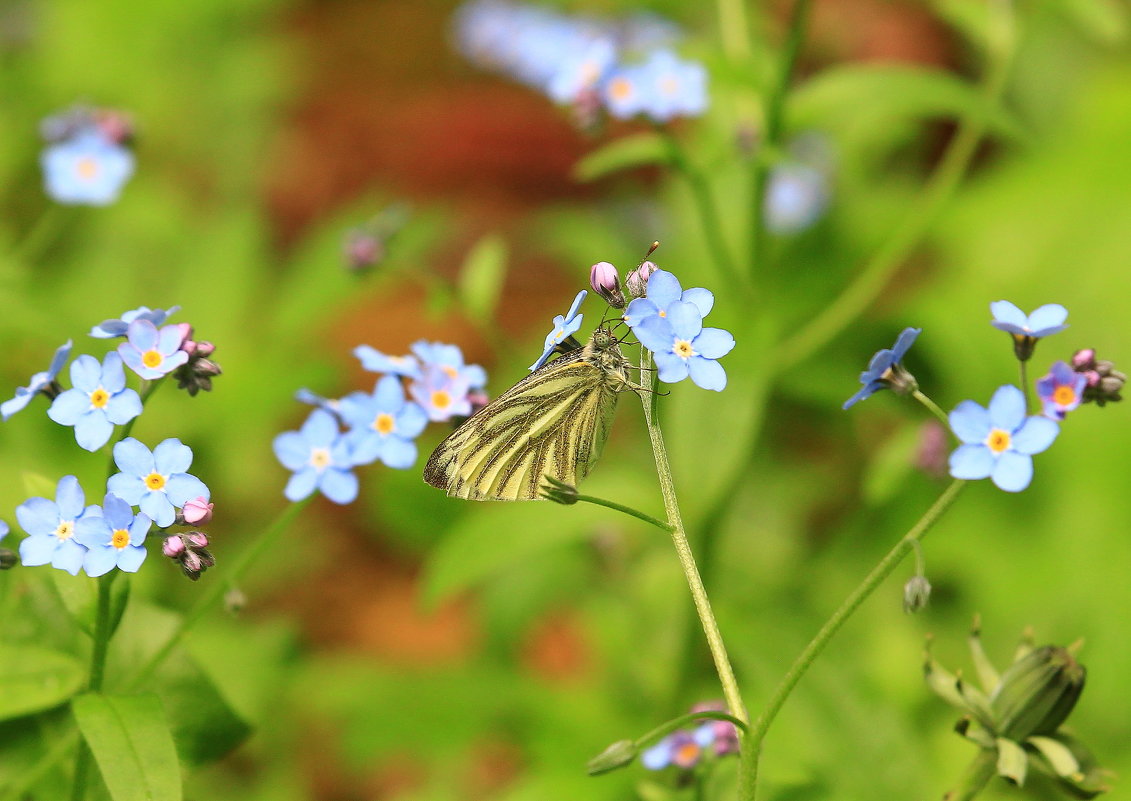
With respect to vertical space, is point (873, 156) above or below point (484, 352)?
above

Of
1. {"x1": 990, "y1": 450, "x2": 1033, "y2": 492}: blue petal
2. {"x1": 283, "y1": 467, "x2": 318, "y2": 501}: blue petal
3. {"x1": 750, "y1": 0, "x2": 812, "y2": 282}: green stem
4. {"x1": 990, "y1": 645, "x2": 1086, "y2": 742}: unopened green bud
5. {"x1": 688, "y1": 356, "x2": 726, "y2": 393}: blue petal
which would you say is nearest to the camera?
{"x1": 990, "y1": 450, "x2": 1033, "y2": 492}: blue petal

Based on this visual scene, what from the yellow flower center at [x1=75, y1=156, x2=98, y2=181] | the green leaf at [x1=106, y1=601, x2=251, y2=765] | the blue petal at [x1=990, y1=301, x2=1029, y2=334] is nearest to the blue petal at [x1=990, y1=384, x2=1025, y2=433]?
the blue petal at [x1=990, y1=301, x2=1029, y2=334]

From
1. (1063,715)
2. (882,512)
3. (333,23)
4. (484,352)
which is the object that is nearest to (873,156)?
(882,512)

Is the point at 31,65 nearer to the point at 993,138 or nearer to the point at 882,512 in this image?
the point at 882,512

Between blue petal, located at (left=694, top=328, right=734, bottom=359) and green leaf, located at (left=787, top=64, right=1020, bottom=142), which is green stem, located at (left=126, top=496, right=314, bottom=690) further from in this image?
green leaf, located at (left=787, top=64, right=1020, bottom=142)

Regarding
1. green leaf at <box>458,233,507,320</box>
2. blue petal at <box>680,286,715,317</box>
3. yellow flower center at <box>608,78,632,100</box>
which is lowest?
blue petal at <box>680,286,715,317</box>

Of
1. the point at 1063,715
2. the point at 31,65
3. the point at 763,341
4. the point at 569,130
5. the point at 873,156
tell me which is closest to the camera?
the point at 1063,715

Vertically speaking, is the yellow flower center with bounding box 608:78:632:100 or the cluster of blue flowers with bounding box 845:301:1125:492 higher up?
the yellow flower center with bounding box 608:78:632:100

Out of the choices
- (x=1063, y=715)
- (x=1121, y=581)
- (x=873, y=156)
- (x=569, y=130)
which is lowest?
(x=1121, y=581)
